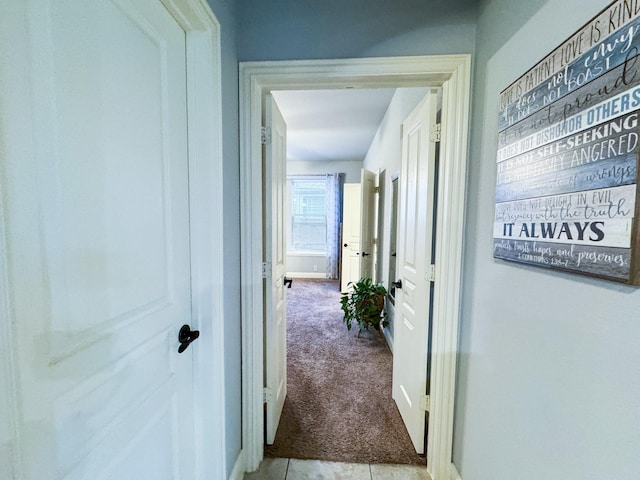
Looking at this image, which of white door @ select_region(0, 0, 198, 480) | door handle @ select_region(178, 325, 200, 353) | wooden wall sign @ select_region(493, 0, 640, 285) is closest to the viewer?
white door @ select_region(0, 0, 198, 480)

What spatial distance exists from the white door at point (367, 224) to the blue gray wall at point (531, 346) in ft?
8.32

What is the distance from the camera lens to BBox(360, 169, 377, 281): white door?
3.82 m

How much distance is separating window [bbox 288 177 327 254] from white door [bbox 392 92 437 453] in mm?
4429

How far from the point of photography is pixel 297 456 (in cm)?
157

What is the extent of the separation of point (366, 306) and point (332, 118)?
93.1 inches

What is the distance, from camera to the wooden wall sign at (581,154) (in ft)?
1.96

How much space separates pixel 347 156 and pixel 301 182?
4.10ft

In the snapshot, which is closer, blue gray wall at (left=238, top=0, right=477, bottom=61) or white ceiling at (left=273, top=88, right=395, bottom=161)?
blue gray wall at (left=238, top=0, right=477, bottom=61)

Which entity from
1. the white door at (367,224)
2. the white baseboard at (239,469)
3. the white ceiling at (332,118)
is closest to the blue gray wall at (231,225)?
the white baseboard at (239,469)

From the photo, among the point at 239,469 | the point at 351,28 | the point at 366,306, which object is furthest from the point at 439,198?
the point at 366,306

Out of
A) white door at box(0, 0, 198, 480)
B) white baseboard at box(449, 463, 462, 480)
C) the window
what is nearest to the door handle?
white door at box(0, 0, 198, 480)

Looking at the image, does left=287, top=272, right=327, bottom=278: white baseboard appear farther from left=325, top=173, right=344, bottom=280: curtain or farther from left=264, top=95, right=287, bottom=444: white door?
left=264, top=95, right=287, bottom=444: white door

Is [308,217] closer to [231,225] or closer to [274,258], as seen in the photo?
[274,258]

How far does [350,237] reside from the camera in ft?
17.2
